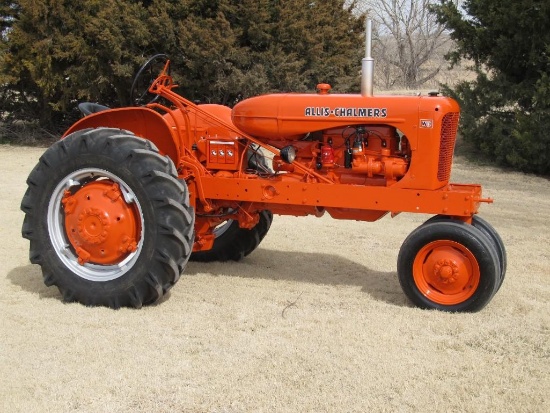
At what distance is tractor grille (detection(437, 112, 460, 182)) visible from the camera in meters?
4.61

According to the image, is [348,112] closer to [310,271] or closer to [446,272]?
[446,272]

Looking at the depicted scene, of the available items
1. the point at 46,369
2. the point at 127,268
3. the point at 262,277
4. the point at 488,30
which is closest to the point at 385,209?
the point at 262,277

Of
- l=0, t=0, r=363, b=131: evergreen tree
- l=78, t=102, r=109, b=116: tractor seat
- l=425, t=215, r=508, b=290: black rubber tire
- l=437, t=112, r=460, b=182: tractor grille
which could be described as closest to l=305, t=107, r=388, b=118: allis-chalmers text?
l=437, t=112, r=460, b=182: tractor grille

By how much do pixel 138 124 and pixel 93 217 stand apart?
3.05 feet

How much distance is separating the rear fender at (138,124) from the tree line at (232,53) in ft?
Result: 27.1

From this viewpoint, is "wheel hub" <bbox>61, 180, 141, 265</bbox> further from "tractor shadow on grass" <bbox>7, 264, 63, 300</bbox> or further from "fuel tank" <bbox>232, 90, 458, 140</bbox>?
"fuel tank" <bbox>232, 90, 458, 140</bbox>

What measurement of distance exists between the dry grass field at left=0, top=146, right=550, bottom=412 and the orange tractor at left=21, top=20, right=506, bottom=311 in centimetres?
24

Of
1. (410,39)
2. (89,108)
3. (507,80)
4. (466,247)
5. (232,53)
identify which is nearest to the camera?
(466,247)

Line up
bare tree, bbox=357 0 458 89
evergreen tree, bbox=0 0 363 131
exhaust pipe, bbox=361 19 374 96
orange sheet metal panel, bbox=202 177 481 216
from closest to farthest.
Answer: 1. orange sheet metal panel, bbox=202 177 481 216
2. exhaust pipe, bbox=361 19 374 96
3. evergreen tree, bbox=0 0 363 131
4. bare tree, bbox=357 0 458 89

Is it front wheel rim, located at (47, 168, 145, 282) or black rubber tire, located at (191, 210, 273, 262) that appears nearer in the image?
front wheel rim, located at (47, 168, 145, 282)

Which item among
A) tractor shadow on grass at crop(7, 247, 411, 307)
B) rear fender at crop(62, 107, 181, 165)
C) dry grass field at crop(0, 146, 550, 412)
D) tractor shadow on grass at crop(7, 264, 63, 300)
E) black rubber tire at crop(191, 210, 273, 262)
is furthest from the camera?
black rubber tire at crop(191, 210, 273, 262)

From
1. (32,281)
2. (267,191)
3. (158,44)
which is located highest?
(158,44)

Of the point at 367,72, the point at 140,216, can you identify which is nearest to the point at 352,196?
the point at 367,72

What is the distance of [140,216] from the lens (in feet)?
14.8
